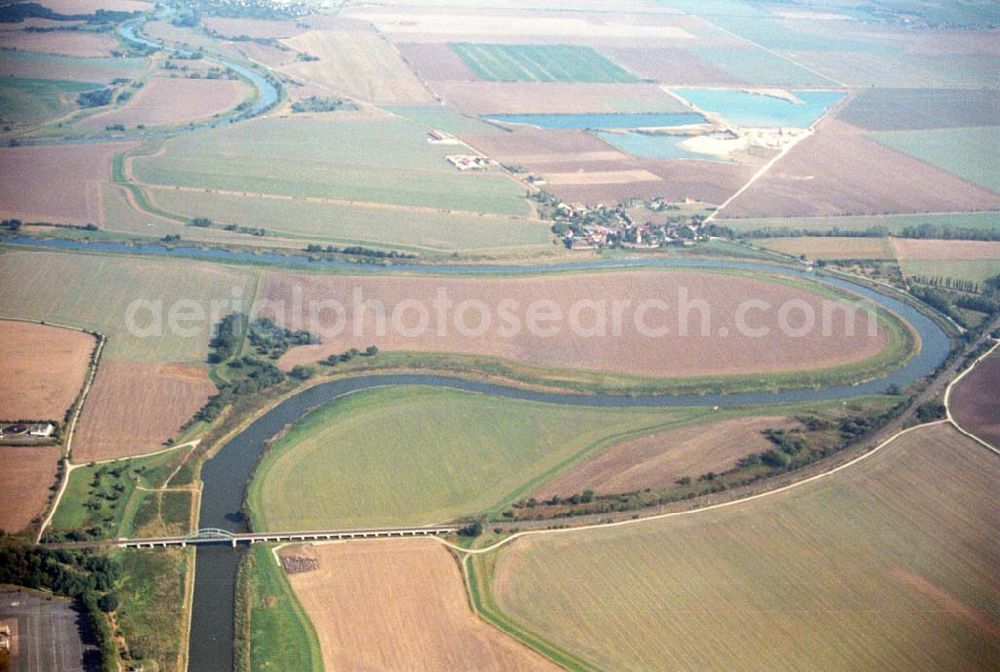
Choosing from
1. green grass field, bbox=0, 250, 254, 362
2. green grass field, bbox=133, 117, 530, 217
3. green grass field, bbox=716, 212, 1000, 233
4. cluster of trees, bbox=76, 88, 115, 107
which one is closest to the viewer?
green grass field, bbox=0, 250, 254, 362

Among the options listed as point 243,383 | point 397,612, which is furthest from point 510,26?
point 397,612

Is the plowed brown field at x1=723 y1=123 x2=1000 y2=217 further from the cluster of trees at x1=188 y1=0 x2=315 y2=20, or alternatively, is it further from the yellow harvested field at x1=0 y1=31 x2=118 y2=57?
the cluster of trees at x1=188 y1=0 x2=315 y2=20

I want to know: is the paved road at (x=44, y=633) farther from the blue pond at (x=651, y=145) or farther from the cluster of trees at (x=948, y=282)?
the blue pond at (x=651, y=145)

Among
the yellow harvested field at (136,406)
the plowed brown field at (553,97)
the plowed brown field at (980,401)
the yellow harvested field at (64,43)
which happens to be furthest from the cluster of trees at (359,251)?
the yellow harvested field at (64,43)

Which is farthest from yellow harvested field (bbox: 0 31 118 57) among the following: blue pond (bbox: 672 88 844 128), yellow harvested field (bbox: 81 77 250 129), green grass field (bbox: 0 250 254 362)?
blue pond (bbox: 672 88 844 128)

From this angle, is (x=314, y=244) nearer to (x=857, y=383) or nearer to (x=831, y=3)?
(x=857, y=383)

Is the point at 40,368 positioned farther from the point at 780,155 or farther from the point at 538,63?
the point at 538,63

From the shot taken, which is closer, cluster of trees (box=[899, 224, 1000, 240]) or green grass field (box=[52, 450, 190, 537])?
green grass field (box=[52, 450, 190, 537])
